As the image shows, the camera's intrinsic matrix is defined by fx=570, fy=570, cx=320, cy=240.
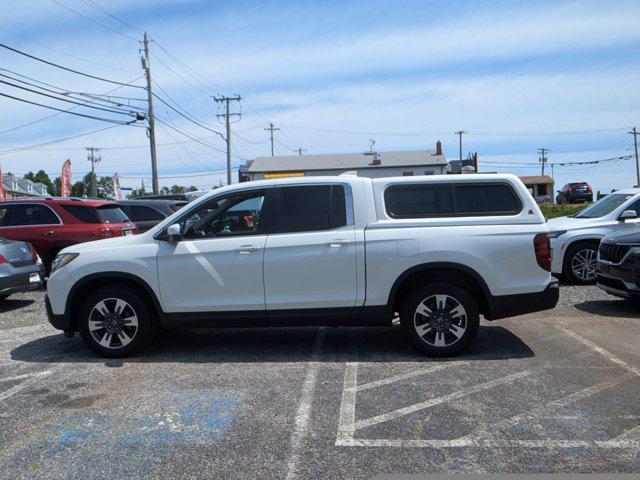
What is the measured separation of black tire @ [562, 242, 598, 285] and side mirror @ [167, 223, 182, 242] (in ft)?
23.9

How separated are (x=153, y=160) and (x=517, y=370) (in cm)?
3096

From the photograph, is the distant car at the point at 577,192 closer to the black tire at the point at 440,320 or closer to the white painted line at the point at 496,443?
the black tire at the point at 440,320

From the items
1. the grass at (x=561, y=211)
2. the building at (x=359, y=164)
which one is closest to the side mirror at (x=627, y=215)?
the grass at (x=561, y=211)

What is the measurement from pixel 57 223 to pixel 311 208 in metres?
7.25

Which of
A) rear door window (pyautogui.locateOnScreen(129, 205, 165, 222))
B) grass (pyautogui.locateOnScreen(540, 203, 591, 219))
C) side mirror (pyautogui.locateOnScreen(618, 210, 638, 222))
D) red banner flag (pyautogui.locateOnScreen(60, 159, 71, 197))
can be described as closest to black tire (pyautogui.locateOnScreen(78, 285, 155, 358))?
rear door window (pyautogui.locateOnScreen(129, 205, 165, 222))

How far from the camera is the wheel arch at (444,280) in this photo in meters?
5.73

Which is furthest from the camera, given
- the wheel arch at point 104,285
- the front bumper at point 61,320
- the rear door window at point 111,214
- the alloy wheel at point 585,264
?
the rear door window at point 111,214

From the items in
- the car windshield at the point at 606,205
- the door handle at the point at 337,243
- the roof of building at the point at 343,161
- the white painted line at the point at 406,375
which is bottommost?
the white painted line at the point at 406,375

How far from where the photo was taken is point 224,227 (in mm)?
6023

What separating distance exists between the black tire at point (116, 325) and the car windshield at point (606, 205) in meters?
8.52

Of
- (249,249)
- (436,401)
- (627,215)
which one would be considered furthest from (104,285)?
(627,215)

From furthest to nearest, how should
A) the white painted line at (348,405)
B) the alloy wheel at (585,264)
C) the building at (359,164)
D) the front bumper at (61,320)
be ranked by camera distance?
the building at (359,164) < the alloy wheel at (585,264) < the front bumper at (61,320) < the white painted line at (348,405)

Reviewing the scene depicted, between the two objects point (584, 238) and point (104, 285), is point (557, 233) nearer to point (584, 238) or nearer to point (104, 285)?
point (584, 238)

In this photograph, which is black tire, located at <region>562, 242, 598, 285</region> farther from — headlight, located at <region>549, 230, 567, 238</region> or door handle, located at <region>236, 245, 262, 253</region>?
door handle, located at <region>236, 245, 262, 253</region>
